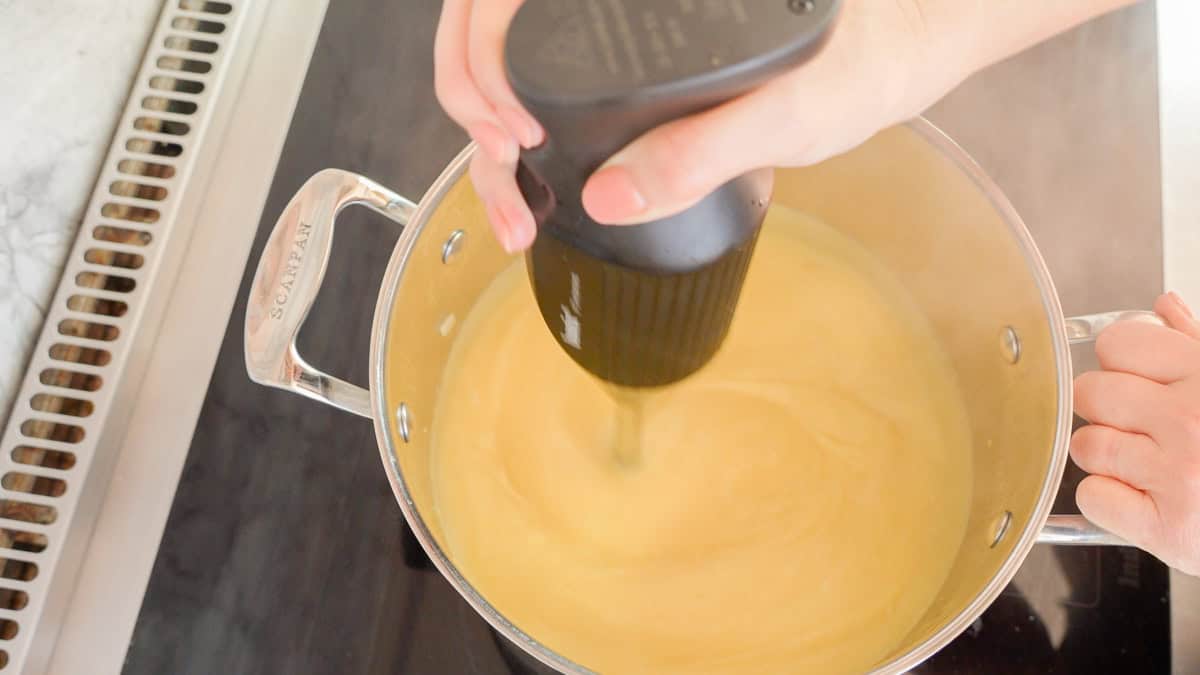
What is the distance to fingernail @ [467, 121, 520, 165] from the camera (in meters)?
0.37

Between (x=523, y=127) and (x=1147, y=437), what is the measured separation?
17.7 inches

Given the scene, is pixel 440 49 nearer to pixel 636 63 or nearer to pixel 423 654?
pixel 636 63

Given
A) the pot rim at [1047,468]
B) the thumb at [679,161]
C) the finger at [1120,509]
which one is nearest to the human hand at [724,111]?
the thumb at [679,161]

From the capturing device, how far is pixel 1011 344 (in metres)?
0.66

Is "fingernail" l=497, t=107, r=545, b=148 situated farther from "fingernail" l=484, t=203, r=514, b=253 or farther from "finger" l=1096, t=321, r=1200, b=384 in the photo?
"finger" l=1096, t=321, r=1200, b=384

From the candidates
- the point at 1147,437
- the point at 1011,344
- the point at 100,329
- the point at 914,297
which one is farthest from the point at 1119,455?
the point at 100,329

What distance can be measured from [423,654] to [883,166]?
501 mm

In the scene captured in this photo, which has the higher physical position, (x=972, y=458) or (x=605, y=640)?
(x=972, y=458)

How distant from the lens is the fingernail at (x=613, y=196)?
328 millimetres

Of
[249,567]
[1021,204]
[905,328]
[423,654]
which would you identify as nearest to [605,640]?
[423,654]

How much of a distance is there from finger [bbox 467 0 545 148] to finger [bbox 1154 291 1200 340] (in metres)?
0.48

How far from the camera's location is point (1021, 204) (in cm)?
73

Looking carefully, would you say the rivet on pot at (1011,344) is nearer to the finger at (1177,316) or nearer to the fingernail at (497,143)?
the finger at (1177,316)

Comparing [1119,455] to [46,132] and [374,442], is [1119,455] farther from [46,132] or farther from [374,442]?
[46,132]
